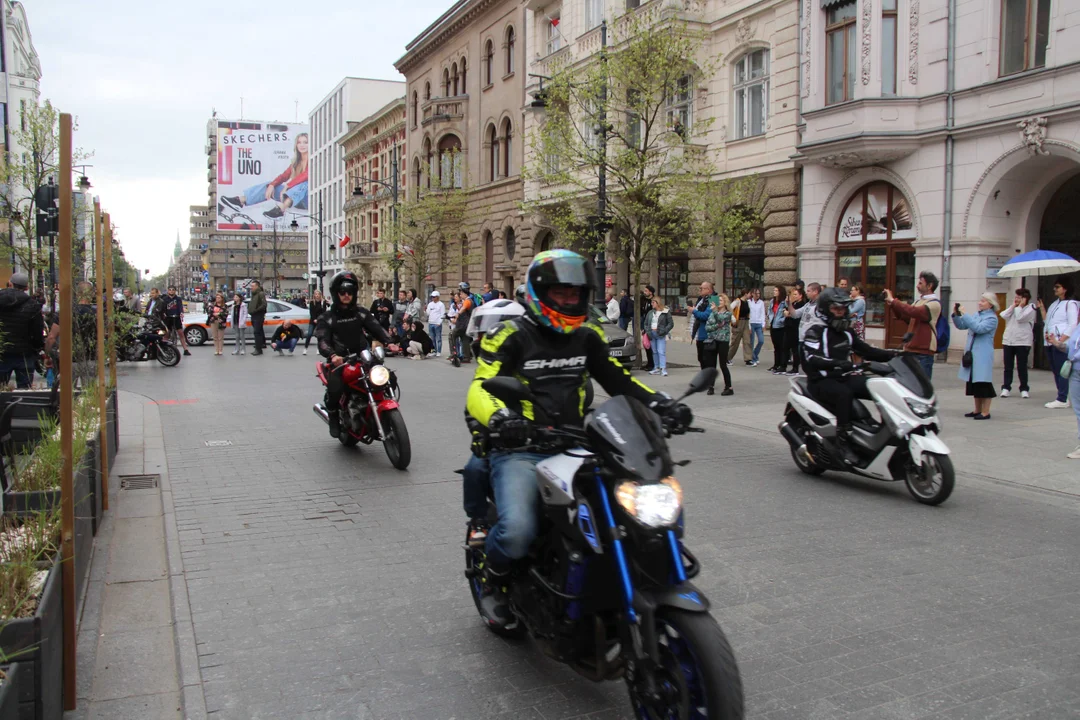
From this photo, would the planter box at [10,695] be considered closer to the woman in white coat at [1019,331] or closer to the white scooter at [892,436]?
the white scooter at [892,436]

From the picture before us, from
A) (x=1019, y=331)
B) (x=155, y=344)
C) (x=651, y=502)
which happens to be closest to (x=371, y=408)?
(x=651, y=502)

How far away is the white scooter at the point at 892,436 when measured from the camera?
23.5 ft

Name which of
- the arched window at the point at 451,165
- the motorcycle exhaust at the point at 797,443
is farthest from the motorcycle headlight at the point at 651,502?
the arched window at the point at 451,165

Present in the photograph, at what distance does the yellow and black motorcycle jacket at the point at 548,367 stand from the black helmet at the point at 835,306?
4.49 meters

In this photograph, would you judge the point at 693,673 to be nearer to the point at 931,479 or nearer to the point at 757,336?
the point at 931,479

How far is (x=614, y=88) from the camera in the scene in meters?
19.2

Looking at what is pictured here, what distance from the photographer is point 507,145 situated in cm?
3900

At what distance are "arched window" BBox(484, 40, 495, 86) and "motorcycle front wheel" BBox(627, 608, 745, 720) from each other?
39.3 meters

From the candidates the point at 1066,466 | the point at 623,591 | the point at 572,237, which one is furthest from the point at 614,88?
the point at 623,591

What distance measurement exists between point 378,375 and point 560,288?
5.23 meters

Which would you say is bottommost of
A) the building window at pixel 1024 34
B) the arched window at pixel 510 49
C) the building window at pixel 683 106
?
the building window at pixel 1024 34

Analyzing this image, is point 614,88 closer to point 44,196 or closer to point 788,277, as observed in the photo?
point 788,277

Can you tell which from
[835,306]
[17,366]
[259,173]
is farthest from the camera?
[259,173]

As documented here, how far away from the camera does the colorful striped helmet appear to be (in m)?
3.71
